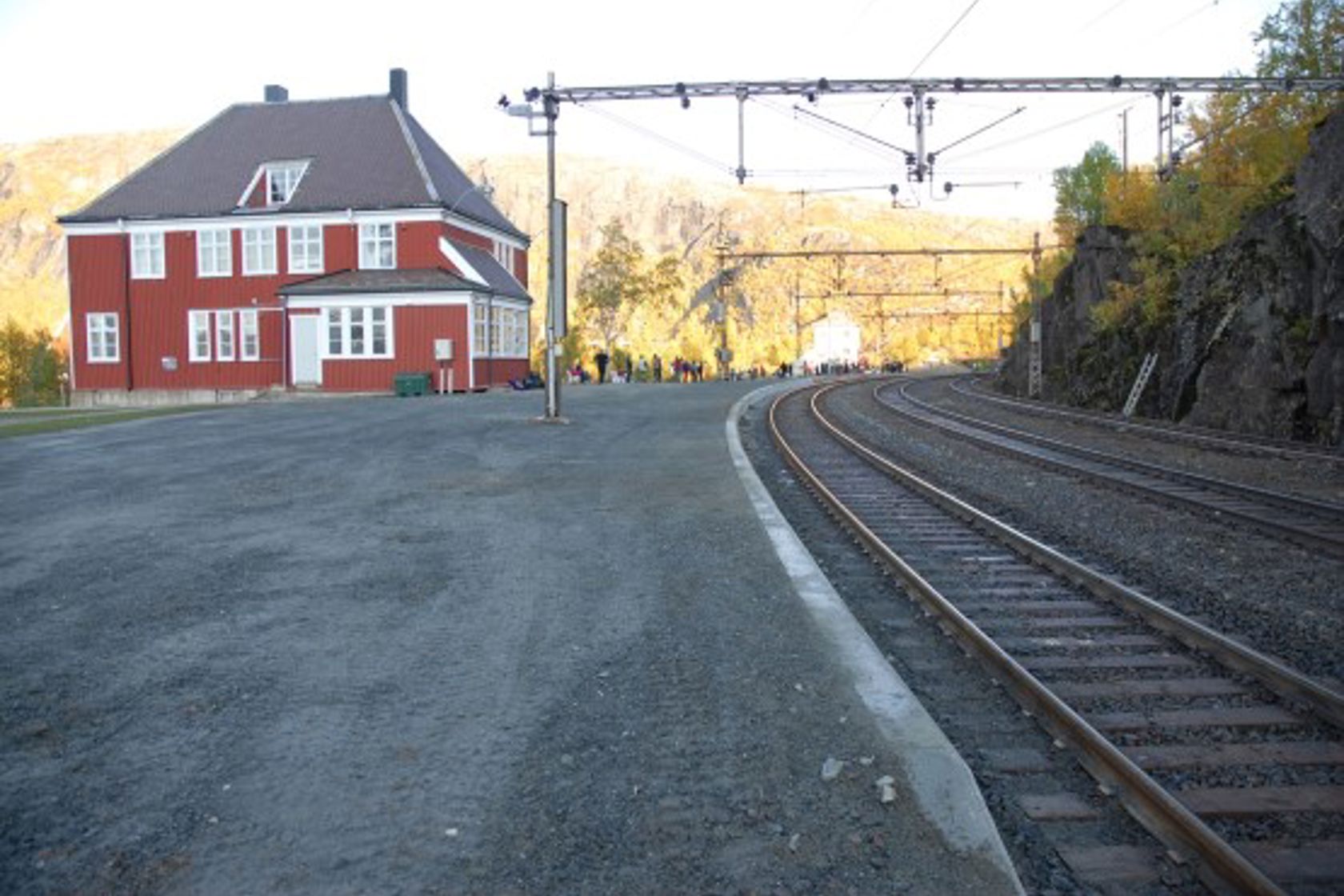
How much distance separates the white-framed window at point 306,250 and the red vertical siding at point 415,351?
4950 millimetres

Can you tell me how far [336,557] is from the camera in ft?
30.2

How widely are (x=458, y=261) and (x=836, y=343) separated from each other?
6524cm

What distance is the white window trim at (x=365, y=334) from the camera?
42.0 m

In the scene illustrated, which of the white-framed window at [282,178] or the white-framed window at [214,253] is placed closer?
the white-framed window at [214,253]

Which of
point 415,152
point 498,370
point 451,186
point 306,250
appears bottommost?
point 498,370

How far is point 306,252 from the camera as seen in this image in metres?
44.4

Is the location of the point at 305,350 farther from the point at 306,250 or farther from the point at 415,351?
the point at 415,351

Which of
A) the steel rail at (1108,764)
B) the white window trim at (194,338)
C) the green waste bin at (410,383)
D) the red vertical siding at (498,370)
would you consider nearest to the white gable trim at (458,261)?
the red vertical siding at (498,370)

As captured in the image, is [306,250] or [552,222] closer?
[552,222]

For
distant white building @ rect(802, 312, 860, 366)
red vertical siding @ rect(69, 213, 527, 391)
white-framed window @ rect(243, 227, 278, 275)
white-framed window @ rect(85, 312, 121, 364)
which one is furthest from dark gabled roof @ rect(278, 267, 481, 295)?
distant white building @ rect(802, 312, 860, 366)

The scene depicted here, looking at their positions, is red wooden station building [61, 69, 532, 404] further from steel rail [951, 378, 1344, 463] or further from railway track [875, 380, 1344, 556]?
railway track [875, 380, 1344, 556]

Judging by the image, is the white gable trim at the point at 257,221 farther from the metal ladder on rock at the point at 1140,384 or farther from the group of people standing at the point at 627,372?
the metal ladder on rock at the point at 1140,384

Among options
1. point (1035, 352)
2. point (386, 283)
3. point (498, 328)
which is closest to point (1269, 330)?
point (1035, 352)

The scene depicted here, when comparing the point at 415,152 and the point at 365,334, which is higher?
the point at 415,152
